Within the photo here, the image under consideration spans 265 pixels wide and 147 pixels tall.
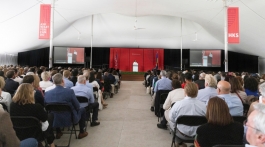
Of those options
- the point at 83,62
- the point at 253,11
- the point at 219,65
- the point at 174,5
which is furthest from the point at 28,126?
the point at 219,65

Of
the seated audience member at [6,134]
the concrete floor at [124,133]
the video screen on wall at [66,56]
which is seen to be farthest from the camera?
the video screen on wall at [66,56]

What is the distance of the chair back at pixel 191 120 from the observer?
2480mm

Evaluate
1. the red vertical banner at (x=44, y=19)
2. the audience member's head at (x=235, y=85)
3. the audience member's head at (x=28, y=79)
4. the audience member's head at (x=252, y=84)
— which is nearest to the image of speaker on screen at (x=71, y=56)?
the red vertical banner at (x=44, y=19)

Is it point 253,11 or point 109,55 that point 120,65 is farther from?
point 253,11

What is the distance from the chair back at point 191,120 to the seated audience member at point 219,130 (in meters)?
0.56

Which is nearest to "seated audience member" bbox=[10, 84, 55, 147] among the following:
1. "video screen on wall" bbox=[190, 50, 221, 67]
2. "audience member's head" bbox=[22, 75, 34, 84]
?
"audience member's head" bbox=[22, 75, 34, 84]

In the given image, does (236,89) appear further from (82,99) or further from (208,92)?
(82,99)

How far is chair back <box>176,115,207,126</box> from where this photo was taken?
97.7 inches

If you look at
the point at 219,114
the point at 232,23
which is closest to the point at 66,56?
the point at 232,23

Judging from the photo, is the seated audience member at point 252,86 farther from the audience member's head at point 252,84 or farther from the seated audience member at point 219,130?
the seated audience member at point 219,130

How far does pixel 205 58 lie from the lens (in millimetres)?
19922

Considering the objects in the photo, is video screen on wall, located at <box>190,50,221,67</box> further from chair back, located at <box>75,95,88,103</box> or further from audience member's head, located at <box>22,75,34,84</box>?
audience member's head, located at <box>22,75,34,84</box>

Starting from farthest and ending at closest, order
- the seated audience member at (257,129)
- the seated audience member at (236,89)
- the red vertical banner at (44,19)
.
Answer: the red vertical banner at (44,19) → the seated audience member at (236,89) → the seated audience member at (257,129)

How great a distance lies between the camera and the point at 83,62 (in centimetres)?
2047
